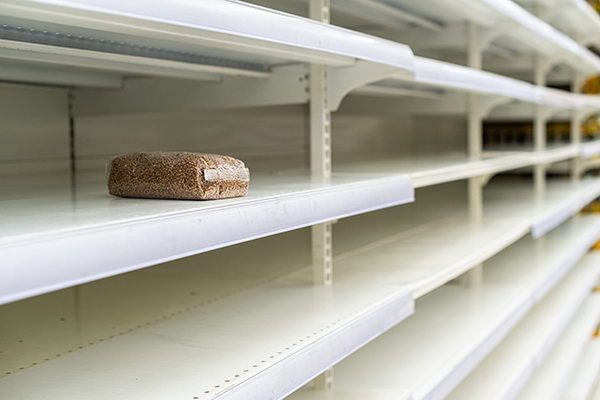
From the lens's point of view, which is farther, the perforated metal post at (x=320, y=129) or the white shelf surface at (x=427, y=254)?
the white shelf surface at (x=427, y=254)

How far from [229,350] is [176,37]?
0.54 m

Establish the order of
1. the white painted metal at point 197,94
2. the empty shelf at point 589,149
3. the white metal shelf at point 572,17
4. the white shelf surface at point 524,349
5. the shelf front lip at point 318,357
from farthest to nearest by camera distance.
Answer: the empty shelf at point 589,149
the white metal shelf at point 572,17
the white shelf surface at point 524,349
the white painted metal at point 197,94
the shelf front lip at point 318,357

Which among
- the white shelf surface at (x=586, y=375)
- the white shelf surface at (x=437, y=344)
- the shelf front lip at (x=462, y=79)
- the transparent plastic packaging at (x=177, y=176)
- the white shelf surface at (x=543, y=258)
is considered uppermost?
the shelf front lip at (x=462, y=79)

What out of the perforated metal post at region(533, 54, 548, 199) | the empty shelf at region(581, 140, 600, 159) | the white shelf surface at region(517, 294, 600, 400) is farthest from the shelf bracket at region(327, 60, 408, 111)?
the empty shelf at region(581, 140, 600, 159)

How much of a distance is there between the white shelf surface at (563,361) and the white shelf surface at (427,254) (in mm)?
727

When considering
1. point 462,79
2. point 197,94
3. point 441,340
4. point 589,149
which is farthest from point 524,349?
point 589,149

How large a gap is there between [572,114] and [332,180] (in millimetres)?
3488

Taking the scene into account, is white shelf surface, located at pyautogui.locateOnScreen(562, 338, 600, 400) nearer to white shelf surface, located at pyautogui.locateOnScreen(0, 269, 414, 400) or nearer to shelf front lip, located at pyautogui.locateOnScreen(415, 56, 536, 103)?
shelf front lip, located at pyautogui.locateOnScreen(415, 56, 536, 103)

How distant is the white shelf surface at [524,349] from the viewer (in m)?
2.15

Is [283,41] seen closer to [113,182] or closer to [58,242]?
[113,182]

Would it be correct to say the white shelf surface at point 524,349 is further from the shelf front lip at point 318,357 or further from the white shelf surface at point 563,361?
the shelf front lip at point 318,357

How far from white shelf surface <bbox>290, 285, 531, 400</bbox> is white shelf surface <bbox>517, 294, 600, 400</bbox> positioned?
20.7 inches

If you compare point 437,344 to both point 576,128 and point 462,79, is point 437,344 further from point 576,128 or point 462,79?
point 576,128

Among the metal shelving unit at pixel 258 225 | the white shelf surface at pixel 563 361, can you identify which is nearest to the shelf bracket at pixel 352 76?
the metal shelving unit at pixel 258 225
